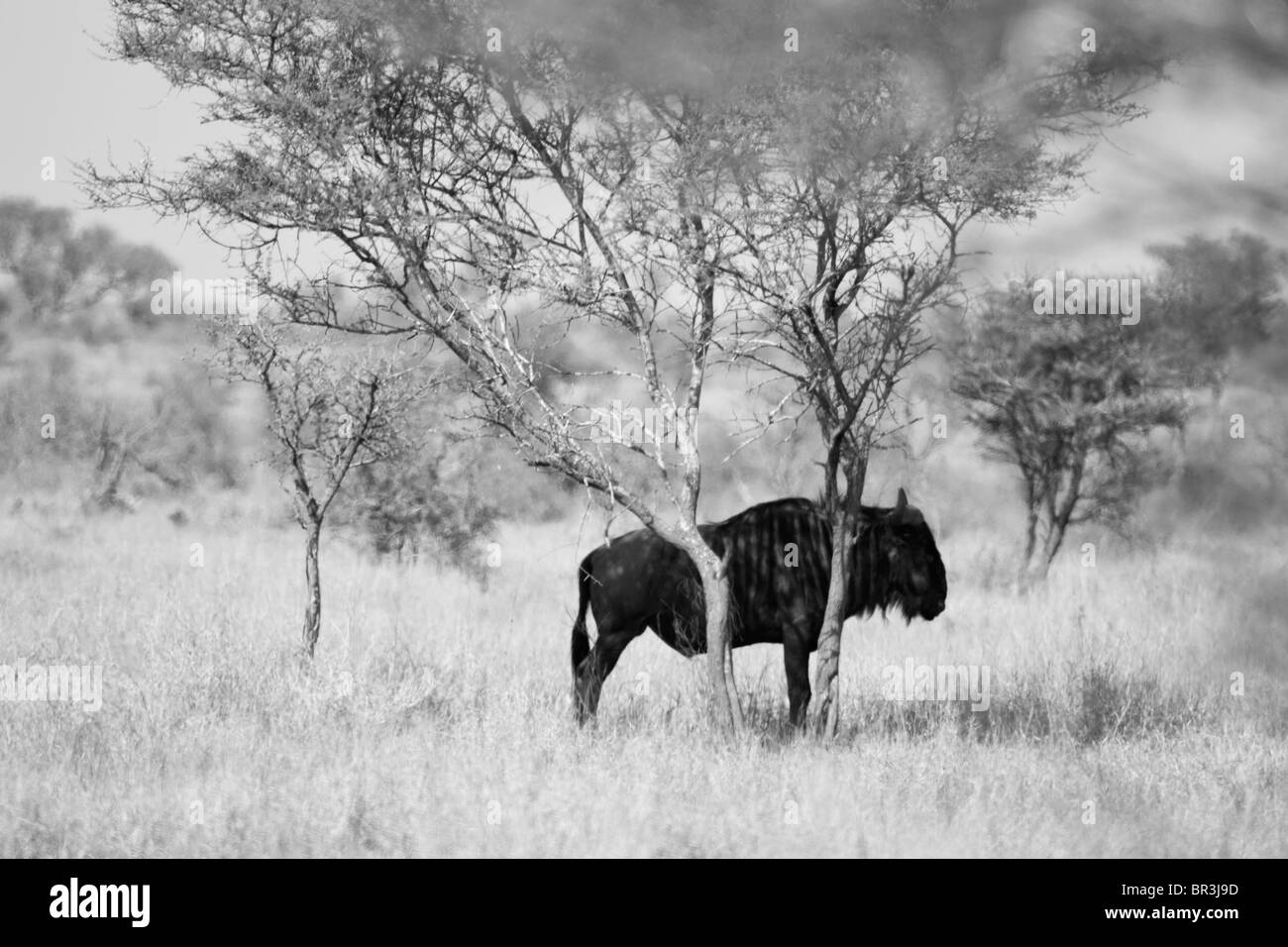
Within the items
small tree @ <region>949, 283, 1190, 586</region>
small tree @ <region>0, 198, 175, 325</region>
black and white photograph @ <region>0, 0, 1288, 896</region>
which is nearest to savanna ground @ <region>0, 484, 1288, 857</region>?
black and white photograph @ <region>0, 0, 1288, 896</region>

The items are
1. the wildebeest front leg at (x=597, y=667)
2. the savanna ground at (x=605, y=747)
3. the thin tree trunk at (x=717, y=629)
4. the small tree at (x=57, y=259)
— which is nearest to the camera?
the savanna ground at (x=605, y=747)

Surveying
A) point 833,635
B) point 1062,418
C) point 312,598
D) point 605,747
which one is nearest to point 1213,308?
point 605,747

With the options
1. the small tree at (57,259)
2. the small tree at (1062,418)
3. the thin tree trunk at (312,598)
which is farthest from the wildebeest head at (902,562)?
the small tree at (57,259)

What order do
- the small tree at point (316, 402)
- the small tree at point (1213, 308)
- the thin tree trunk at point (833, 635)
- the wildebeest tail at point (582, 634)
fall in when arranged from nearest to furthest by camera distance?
the small tree at point (1213, 308) → the thin tree trunk at point (833, 635) → the wildebeest tail at point (582, 634) → the small tree at point (316, 402)

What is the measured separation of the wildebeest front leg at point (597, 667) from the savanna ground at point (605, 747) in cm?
17

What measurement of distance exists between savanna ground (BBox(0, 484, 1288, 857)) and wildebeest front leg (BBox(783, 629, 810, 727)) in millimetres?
230

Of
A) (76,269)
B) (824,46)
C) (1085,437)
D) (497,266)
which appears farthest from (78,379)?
(824,46)

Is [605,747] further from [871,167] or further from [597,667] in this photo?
[871,167]

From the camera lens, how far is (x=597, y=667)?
7.80 meters

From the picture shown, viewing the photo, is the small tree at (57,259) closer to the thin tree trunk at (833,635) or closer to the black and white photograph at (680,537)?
the black and white photograph at (680,537)

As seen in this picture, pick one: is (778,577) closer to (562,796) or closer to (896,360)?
(896,360)

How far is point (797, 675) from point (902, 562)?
98cm

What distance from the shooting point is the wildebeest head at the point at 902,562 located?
317 inches

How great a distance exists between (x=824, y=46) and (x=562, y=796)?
4440 mm
